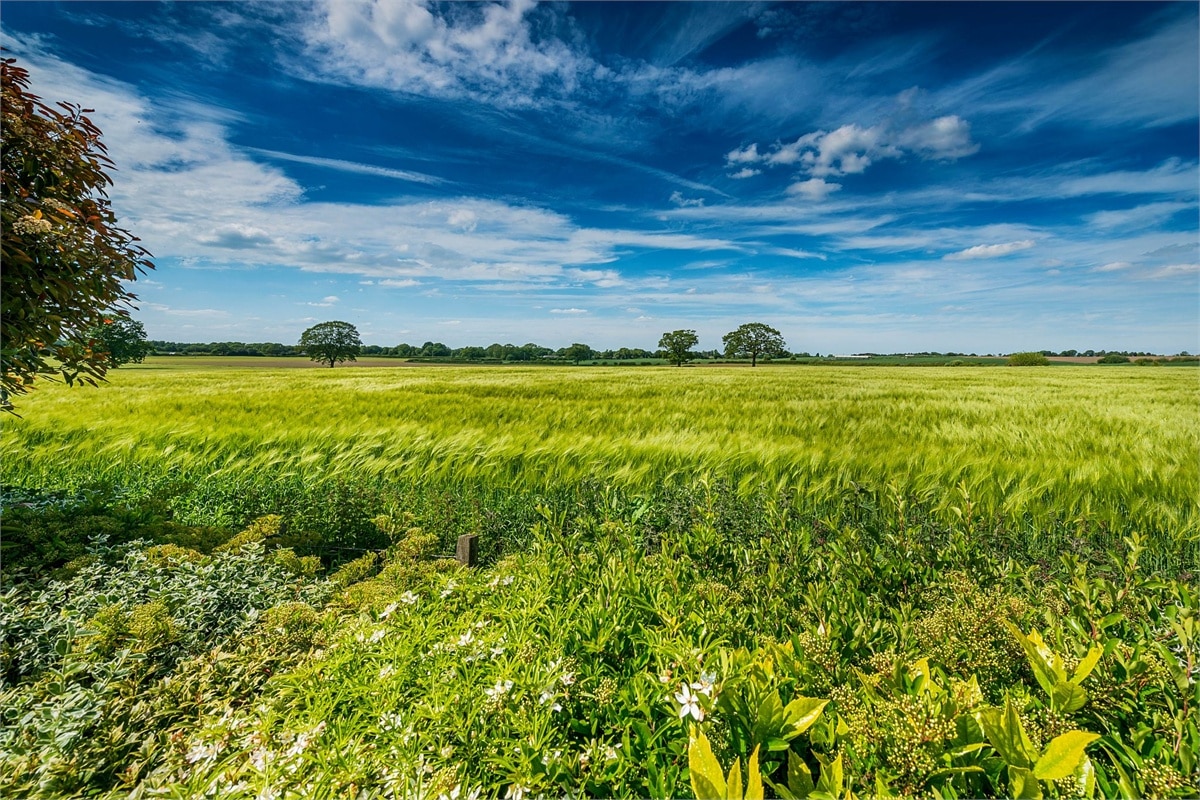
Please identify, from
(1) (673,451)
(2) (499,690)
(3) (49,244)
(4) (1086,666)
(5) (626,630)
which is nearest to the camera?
(4) (1086,666)

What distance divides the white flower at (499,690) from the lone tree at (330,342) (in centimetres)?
7255

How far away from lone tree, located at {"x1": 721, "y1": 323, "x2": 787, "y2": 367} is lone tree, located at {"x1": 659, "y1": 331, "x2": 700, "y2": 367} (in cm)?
715

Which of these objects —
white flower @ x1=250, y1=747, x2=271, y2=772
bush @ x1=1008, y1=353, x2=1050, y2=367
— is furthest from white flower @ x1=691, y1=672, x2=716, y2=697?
bush @ x1=1008, y1=353, x2=1050, y2=367

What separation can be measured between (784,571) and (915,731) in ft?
4.22

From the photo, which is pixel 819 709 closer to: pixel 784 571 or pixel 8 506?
pixel 784 571

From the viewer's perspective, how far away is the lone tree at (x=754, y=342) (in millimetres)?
81750

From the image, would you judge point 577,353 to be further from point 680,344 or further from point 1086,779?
point 1086,779

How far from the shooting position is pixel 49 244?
312 cm

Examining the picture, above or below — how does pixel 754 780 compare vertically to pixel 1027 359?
below

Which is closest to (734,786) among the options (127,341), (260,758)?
(260,758)

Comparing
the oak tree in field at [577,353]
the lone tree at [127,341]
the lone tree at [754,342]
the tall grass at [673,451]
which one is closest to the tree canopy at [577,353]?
the oak tree in field at [577,353]

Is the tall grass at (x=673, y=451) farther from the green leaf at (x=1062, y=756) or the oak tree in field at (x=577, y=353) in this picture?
the oak tree in field at (x=577, y=353)

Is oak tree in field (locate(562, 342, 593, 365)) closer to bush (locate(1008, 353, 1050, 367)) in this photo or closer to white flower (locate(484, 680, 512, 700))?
bush (locate(1008, 353, 1050, 367))

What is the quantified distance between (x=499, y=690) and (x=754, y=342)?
85855 mm
